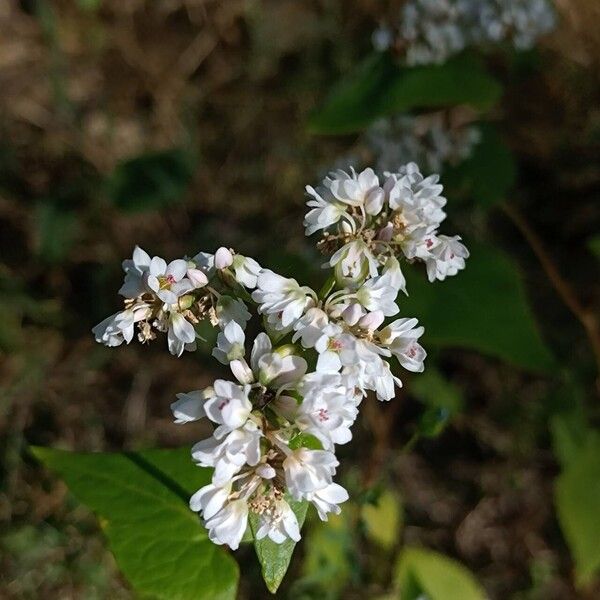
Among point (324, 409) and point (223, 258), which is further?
point (223, 258)

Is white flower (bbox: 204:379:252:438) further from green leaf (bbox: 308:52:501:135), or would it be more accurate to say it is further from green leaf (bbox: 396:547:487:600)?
green leaf (bbox: 396:547:487:600)

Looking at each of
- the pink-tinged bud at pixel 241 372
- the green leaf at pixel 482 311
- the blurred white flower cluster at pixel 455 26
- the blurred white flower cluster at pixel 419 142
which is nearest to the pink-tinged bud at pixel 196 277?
the pink-tinged bud at pixel 241 372

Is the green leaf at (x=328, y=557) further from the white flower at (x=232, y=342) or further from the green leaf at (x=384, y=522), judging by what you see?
the white flower at (x=232, y=342)

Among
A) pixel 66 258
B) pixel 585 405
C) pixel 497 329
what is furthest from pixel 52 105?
pixel 585 405

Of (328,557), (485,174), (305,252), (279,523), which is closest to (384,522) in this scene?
(328,557)

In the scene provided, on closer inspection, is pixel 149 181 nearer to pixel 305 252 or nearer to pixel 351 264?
pixel 305 252
